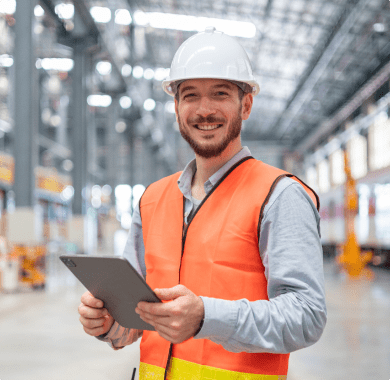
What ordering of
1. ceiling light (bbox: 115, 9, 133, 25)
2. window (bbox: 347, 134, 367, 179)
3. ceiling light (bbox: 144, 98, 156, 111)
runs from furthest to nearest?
1. window (bbox: 347, 134, 367, 179)
2. ceiling light (bbox: 144, 98, 156, 111)
3. ceiling light (bbox: 115, 9, 133, 25)

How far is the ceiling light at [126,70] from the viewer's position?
18281 mm

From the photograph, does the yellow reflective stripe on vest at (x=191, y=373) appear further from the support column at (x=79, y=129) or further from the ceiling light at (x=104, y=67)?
the ceiling light at (x=104, y=67)

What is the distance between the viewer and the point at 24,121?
34.2 ft

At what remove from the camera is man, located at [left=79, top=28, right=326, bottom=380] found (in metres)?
1.31

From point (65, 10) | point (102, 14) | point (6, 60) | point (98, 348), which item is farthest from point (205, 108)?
point (6, 60)

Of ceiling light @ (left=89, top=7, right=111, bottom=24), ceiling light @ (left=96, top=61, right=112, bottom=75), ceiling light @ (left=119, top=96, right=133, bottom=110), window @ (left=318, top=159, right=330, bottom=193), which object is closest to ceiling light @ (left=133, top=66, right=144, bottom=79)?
ceiling light @ (left=119, top=96, right=133, bottom=110)

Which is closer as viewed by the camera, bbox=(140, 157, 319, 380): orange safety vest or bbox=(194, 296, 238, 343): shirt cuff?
bbox=(194, 296, 238, 343): shirt cuff

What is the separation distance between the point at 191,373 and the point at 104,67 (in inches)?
683

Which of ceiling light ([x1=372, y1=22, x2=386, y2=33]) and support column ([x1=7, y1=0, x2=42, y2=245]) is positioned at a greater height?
ceiling light ([x1=372, y1=22, x2=386, y2=33])

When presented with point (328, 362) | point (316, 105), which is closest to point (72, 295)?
point (328, 362)

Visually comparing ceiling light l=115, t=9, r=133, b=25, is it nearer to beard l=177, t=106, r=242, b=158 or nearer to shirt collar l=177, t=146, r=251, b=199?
shirt collar l=177, t=146, r=251, b=199

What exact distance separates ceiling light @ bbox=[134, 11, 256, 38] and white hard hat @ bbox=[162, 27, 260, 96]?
66.4 feet

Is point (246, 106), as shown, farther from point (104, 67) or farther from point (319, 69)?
point (319, 69)

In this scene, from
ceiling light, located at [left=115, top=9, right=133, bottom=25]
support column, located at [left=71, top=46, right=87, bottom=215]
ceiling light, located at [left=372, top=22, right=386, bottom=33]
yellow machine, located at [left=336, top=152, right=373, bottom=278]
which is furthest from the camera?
ceiling light, located at [left=372, top=22, right=386, bottom=33]
